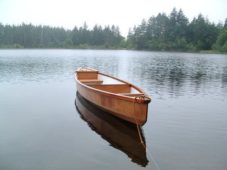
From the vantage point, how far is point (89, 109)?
577 inches

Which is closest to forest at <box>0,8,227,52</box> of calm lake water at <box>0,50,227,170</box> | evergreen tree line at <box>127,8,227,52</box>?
evergreen tree line at <box>127,8,227,52</box>

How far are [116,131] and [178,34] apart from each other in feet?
371

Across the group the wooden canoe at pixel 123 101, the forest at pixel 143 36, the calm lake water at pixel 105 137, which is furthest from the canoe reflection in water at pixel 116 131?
the forest at pixel 143 36

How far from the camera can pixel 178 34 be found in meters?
118

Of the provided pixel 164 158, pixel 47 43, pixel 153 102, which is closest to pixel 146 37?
pixel 47 43

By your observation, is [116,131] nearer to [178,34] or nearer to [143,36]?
[178,34]

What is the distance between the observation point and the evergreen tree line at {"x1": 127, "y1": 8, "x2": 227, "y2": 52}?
109375 millimetres

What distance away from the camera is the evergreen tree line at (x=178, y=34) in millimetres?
109375

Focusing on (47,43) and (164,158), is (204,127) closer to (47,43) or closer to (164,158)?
(164,158)

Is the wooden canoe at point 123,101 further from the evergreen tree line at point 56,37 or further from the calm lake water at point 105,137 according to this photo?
the evergreen tree line at point 56,37

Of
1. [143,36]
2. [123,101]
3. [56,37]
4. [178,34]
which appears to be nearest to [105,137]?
[123,101]

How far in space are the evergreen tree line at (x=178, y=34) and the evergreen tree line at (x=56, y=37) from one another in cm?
2183

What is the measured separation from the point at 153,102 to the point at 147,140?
21.8ft

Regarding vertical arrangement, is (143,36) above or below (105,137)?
above
